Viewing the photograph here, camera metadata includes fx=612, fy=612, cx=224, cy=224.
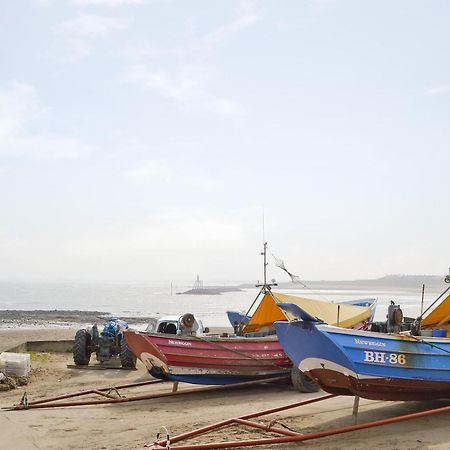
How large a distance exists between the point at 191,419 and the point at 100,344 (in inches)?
296

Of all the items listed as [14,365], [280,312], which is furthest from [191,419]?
[14,365]

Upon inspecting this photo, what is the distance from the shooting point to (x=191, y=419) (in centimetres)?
1048

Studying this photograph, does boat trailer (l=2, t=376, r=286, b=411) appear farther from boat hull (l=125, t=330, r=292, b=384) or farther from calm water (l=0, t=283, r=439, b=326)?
calm water (l=0, t=283, r=439, b=326)

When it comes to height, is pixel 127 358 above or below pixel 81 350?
below

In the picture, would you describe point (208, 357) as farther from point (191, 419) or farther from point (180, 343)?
point (191, 419)

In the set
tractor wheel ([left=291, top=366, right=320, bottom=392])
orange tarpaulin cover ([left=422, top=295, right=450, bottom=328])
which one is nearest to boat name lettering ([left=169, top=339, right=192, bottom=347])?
tractor wheel ([left=291, top=366, right=320, bottom=392])

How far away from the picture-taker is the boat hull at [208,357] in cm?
1276

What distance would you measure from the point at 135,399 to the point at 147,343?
1.29 m

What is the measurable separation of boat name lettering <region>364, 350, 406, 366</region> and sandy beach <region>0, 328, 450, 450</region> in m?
1.00

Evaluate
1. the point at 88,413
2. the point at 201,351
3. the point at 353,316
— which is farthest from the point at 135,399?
the point at 353,316

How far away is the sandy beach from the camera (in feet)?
29.1

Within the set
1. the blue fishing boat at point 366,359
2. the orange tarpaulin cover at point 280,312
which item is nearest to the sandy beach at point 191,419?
the blue fishing boat at point 366,359

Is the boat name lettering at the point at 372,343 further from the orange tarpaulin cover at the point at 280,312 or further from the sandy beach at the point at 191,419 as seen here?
the orange tarpaulin cover at the point at 280,312

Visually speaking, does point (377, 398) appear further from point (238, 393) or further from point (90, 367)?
point (90, 367)
